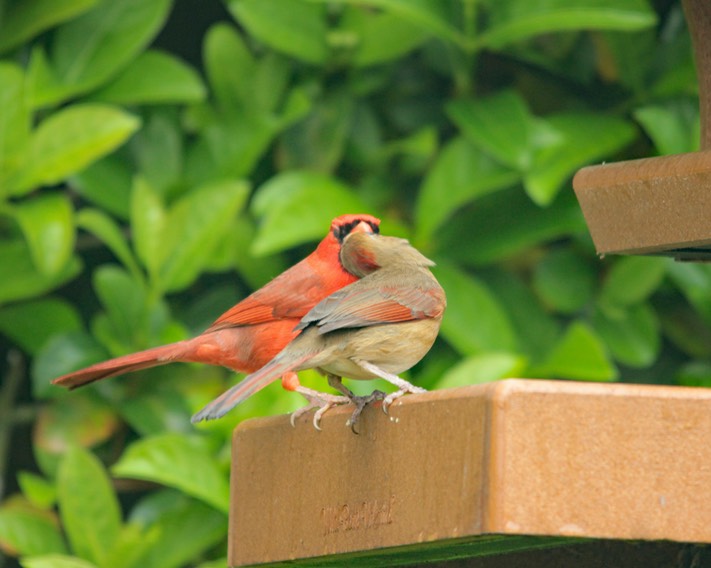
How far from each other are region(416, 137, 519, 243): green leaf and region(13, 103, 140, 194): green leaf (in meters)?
0.72

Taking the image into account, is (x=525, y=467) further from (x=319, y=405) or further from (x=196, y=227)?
(x=196, y=227)

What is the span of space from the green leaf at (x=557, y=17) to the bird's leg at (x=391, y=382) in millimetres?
1622

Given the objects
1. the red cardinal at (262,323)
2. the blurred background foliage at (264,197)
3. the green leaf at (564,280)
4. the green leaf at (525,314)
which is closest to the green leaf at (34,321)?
the blurred background foliage at (264,197)

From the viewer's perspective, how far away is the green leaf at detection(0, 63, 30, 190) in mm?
3480

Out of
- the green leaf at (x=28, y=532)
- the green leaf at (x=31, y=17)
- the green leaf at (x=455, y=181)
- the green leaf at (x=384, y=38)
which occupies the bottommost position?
the green leaf at (x=28, y=532)

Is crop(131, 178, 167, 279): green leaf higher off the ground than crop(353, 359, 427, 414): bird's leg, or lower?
higher

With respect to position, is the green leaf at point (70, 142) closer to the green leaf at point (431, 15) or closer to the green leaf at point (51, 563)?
the green leaf at point (431, 15)

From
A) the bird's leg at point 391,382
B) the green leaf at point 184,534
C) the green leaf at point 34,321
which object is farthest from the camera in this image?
the green leaf at point 34,321

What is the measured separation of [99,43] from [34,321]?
2.44 feet

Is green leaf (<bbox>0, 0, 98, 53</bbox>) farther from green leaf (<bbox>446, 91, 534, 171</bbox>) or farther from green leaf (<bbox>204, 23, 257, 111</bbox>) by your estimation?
green leaf (<bbox>446, 91, 534, 171</bbox>)

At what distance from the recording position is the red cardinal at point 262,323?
264 cm

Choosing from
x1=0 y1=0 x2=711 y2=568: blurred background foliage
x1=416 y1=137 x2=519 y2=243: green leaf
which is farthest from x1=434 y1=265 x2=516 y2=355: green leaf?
x1=416 y1=137 x2=519 y2=243: green leaf

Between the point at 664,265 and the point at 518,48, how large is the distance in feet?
2.23

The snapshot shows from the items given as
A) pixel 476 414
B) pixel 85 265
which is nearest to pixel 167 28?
pixel 85 265
